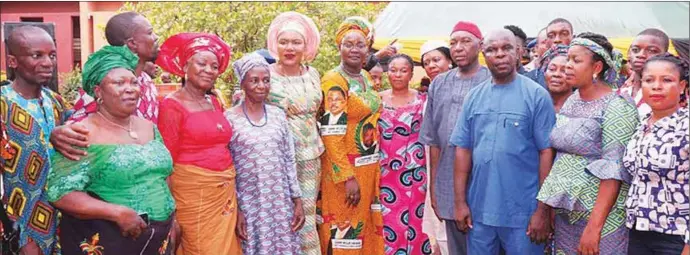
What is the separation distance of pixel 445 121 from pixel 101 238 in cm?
265

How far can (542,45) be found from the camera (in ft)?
22.9

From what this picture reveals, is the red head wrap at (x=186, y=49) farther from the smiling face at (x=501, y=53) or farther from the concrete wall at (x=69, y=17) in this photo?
the concrete wall at (x=69, y=17)

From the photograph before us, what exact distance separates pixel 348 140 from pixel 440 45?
1700 millimetres

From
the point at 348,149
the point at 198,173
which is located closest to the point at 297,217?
the point at 348,149

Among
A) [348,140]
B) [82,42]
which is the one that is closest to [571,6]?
[348,140]

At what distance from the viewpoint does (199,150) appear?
4.64 m

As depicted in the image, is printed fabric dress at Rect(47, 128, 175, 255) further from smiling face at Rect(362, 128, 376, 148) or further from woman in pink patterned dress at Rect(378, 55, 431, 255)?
woman in pink patterned dress at Rect(378, 55, 431, 255)

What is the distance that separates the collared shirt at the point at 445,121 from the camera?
5473mm

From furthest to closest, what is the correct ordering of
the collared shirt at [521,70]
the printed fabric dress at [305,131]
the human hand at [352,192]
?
1. the collared shirt at [521,70]
2. the human hand at [352,192]
3. the printed fabric dress at [305,131]

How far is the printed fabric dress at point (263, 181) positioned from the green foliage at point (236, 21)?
A: 6.62 meters

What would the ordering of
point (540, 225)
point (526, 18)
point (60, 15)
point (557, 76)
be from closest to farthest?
point (540, 225)
point (557, 76)
point (526, 18)
point (60, 15)

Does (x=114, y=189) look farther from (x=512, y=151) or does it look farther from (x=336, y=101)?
(x=512, y=151)

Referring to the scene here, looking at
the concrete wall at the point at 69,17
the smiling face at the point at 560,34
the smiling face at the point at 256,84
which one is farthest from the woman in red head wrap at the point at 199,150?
the concrete wall at the point at 69,17

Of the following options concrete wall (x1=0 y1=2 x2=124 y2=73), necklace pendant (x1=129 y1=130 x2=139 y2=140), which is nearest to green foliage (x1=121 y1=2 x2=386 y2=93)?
necklace pendant (x1=129 y1=130 x2=139 y2=140)
